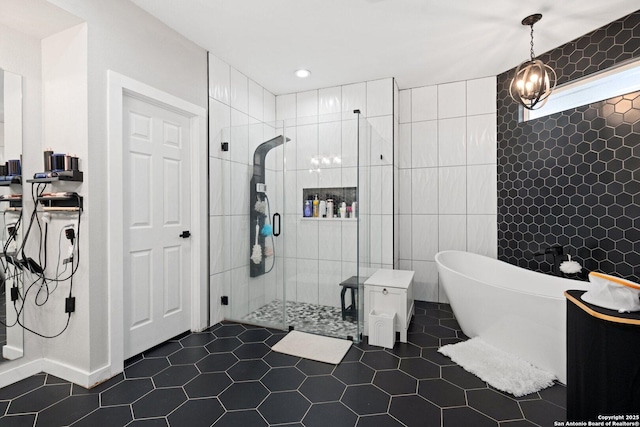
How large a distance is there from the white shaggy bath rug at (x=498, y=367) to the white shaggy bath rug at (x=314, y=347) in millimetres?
820

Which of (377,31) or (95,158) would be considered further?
(377,31)

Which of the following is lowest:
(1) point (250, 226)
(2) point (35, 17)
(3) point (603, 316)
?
(3) point (603, 316)

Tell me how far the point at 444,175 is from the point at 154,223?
3.15 meters

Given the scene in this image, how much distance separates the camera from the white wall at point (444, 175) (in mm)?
3557

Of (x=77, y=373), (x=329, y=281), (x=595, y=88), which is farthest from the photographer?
(x=329, y=281)

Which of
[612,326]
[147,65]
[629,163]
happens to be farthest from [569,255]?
[147,65]

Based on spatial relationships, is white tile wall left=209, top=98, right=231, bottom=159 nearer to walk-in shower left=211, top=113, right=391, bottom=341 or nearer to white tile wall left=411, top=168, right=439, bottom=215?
walk-in shower left=211, top=113, right=391, bottom=341

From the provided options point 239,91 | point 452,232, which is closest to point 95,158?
point 239,91

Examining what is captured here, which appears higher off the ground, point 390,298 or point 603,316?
point 603,316

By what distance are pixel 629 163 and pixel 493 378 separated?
2.02 meters

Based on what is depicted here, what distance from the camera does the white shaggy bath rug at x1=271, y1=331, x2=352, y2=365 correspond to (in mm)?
2410

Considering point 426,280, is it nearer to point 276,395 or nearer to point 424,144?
point 424,144

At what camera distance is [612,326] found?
3.92ft

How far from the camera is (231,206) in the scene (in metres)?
3.14
